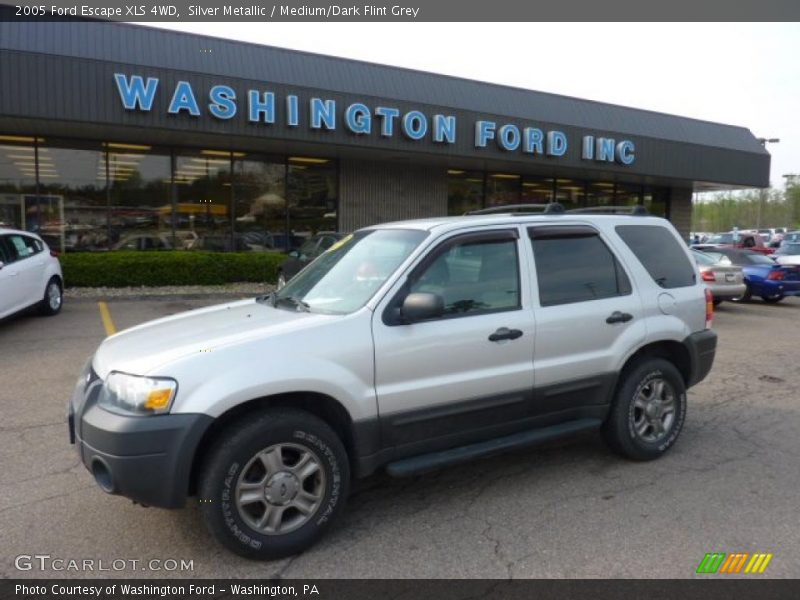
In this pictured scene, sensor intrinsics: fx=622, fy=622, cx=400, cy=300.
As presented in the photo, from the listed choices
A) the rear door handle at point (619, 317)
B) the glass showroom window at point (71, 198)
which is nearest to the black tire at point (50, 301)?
the glass showroom window at point (71, 198)

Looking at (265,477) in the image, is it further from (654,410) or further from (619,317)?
(654,410)

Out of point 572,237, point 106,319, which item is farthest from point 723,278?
point 106,319

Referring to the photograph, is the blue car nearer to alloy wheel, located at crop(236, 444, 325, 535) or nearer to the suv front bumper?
alloy wheel, located at crop(236, 444, 325, 535)

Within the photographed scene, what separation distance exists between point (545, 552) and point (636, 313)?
2007 mm

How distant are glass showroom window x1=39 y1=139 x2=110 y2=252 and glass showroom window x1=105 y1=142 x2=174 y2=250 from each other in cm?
25

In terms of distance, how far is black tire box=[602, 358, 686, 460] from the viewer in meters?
4.55

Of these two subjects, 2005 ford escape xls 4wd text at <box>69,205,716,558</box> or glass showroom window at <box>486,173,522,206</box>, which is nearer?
2005 ford escape xls 4wd text at <box>69,205,716,558</box>

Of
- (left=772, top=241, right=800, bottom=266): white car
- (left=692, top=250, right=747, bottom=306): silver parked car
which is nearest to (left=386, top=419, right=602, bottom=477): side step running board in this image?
(left=692, top=250, right=747, bottom=306): silver parked car

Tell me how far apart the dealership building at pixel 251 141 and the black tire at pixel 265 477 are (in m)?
11.8

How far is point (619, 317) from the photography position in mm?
4488

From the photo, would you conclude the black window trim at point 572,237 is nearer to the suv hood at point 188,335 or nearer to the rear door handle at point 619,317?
the rear door handle at point 619,317

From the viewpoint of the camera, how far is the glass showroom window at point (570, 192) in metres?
23.2
